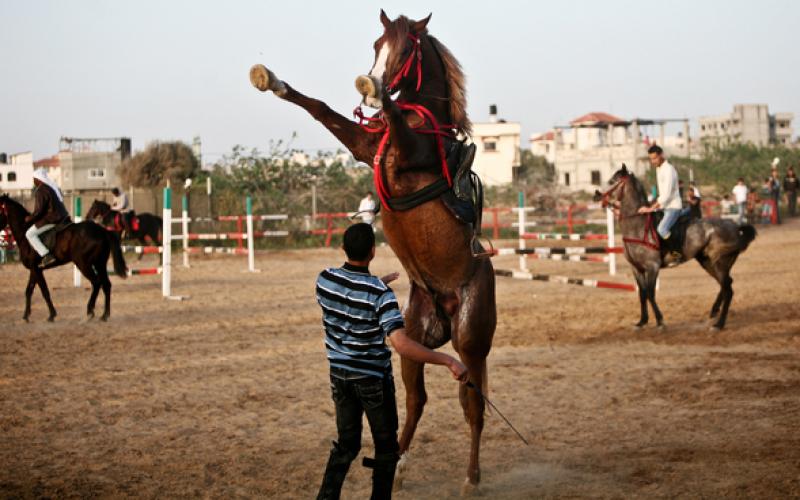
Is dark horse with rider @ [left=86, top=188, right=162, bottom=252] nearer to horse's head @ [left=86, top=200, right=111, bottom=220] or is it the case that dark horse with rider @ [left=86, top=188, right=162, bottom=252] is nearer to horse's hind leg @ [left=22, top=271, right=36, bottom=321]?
horse's head @ [left=86, top=200, right=111, bottom=220]

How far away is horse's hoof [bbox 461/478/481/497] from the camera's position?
5.35m

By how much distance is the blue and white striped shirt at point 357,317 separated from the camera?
443 cm

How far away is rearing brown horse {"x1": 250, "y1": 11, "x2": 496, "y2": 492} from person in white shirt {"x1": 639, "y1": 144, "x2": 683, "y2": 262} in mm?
7506

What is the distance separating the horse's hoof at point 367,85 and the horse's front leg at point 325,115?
56 cm

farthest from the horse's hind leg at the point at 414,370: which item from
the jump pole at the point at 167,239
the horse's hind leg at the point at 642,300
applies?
the jump pole at the point at 167,239

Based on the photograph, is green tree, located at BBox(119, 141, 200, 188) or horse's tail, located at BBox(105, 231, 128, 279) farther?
green tree, located at BBox(119, 141, 200, 188)

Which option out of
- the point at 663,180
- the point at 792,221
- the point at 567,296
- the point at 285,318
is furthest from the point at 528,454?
the point at 792,221

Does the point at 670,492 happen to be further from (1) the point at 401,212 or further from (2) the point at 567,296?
(2) the point at 567,296

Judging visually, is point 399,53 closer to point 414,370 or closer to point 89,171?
point 414,370

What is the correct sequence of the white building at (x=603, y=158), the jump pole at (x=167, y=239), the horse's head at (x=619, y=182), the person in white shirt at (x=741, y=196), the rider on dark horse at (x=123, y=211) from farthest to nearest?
the white building at (x=603, y=158) < the person in white shirt at (x=741, y=196) < the rider on dark horse at (x=123, y=211) < the jump pole at (x=167, y=239) < the horse's head at (x=619, y=182)

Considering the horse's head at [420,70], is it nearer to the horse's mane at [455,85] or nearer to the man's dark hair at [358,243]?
the horse's mane at [455,85]

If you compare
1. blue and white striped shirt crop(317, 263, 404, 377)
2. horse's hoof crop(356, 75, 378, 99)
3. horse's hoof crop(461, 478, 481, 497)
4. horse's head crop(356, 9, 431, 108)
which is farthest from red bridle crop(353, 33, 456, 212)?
horse's hoof crop(461, 478, 481, 497)

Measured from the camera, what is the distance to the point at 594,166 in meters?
66.1

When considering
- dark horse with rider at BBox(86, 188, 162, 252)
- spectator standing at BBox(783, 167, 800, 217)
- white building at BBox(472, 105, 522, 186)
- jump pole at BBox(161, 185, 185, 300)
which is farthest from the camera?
white building at BBox(472, 105, 522, 186)
